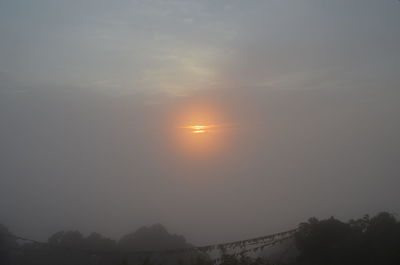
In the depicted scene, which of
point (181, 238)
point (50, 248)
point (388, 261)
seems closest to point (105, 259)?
point (50, 248)

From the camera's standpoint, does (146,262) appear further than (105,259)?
No

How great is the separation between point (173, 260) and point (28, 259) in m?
23.1

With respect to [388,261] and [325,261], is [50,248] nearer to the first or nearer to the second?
[325,261]

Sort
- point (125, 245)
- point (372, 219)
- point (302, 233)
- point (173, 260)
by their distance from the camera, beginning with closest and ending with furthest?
point (302, 233) → point (372, 219) → point (173, 260) → point (125, 245)

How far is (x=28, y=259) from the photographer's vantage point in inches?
2356

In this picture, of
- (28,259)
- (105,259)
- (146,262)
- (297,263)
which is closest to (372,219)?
(297,263)

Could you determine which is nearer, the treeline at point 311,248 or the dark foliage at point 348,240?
the treeline at point 311,248

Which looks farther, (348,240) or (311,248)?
(311,248)

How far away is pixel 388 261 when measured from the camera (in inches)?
1415

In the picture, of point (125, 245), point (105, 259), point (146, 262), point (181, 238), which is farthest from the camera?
point (181, 238)

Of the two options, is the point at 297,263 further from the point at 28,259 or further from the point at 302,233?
the point at 28,259

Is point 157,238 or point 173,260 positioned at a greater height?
point 157,238

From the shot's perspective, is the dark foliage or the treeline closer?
the treeline

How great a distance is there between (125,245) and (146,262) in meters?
41.9
